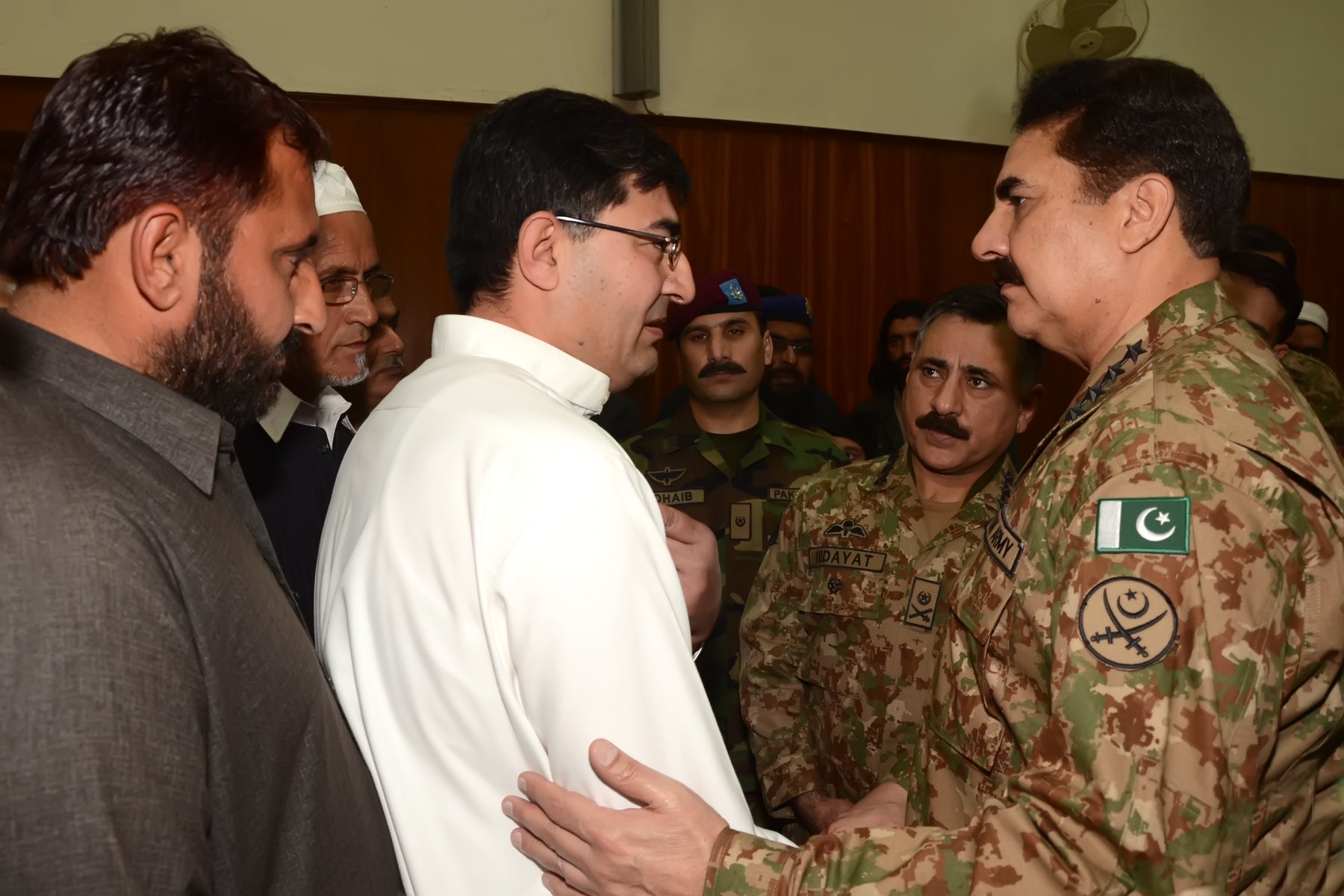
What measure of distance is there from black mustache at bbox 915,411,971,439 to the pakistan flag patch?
1.52 metres

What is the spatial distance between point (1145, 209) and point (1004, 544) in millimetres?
484

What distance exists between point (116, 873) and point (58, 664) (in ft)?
0.56

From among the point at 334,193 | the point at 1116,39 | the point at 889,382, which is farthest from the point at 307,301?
the point at 1116,39

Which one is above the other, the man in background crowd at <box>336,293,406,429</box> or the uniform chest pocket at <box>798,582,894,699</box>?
the man in background crowd at <box>336,293,406,429</box>

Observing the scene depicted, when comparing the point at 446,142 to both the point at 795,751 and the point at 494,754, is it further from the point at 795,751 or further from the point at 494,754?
the point at 494,754

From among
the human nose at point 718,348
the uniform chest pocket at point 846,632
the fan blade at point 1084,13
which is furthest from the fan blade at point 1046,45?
the uniform chest pocket at point 846,632

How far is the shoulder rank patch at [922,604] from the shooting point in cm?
267

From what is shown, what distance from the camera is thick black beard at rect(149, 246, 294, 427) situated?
3.74ft

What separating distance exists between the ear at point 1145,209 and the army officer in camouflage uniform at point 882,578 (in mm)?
1242

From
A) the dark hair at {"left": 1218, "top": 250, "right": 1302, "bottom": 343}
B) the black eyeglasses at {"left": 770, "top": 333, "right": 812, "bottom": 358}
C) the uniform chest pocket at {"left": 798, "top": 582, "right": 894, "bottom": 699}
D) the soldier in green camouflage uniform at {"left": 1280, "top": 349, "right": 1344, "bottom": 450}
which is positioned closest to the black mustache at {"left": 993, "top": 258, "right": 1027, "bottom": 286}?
the uniform chest pocket at {"left": 798, "top": 582, "right": 894, "bottom": 699}

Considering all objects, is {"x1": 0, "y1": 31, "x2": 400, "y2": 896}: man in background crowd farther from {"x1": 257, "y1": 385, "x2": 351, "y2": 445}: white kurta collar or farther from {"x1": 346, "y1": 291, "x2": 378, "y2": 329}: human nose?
{"x1": 346, "y1": 291, "x2": 378, "y2": 329}: human nose

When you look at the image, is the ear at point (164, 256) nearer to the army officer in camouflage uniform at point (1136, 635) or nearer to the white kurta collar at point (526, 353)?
the white kurta collar at point (526, 353)

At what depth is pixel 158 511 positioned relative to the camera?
3.36 feet

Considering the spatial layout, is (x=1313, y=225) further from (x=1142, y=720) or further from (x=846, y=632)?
(x=1142, y=720)
